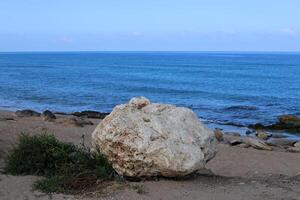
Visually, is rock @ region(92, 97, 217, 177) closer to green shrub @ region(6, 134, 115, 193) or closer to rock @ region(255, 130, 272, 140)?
green shrub @ region(6, 134, 115, 193)

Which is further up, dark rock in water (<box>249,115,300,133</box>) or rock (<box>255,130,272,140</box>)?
rock (<box>255,130,272,140</box>)

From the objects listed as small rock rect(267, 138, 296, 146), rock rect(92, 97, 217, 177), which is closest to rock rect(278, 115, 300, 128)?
small rock rect(267, 138, 296, 146)

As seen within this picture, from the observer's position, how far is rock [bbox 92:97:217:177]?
8703mm

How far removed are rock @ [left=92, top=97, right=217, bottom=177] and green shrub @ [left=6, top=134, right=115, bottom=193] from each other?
282 millimetres

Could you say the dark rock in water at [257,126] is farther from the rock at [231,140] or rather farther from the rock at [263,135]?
the rock at [231,140]

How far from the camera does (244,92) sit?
155ft

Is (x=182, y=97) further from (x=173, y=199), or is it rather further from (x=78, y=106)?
(x=173, y=199)

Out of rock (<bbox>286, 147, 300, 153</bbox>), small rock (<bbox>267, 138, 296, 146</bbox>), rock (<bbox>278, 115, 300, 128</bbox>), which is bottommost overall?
rock (<bbox>278, 115, 300, 128</bbox>)

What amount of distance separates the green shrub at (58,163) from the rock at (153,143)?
11.1 inches

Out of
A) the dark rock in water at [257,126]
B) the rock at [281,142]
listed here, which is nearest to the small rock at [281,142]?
the rock at [281,142]

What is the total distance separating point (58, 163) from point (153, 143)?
1967mm

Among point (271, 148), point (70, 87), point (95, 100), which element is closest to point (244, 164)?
point (271, 148)

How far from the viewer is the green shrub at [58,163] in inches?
346

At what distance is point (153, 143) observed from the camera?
8.72 m
